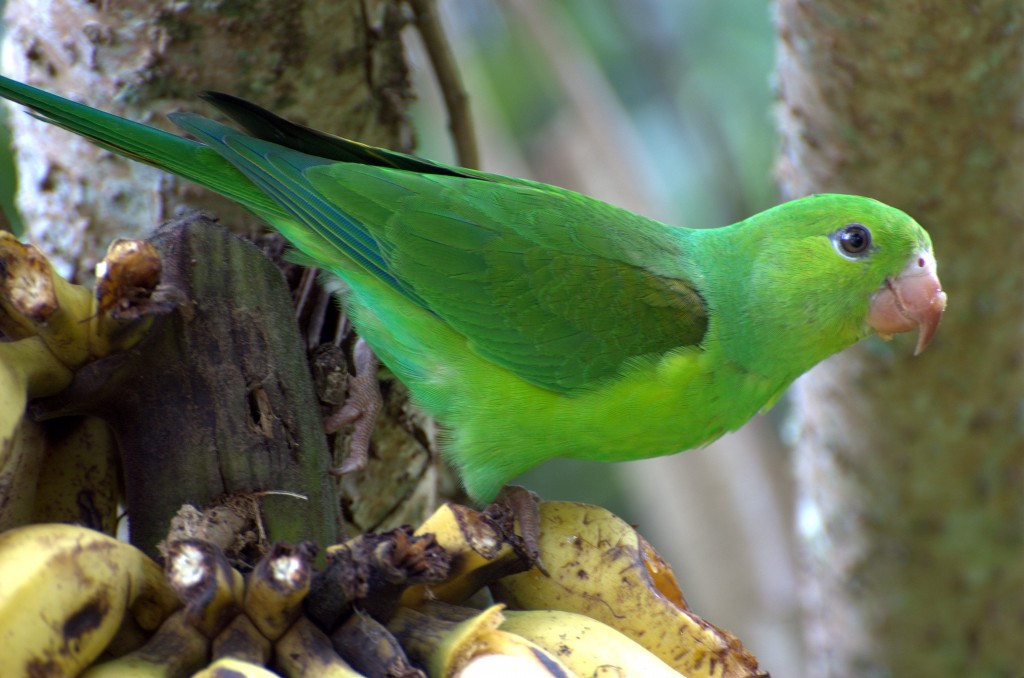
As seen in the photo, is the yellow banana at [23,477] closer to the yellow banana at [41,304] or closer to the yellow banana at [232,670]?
the yellow banana at [41,304]

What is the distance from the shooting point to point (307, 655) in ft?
3.84

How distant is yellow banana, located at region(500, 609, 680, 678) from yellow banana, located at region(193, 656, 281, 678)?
0.36 metres

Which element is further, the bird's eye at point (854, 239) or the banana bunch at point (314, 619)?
the bird's eye at point (854, 239)

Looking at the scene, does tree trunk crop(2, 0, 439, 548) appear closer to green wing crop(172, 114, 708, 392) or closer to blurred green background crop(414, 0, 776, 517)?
green wing crop(172, 114, 708, 392)

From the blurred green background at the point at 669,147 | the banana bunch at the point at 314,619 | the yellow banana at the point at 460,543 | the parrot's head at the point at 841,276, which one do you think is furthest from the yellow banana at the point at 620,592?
the blurred green background at the point at 669,147

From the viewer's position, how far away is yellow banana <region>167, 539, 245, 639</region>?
1100 millimetres

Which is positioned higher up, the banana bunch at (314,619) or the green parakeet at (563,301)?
the green parakeet at (563,301)

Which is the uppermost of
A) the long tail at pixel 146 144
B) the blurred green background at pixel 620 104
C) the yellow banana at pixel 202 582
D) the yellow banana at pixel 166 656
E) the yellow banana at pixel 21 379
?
the blurred green background at pixel 620 104

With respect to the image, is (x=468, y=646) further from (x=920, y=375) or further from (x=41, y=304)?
(x=920, y=375)

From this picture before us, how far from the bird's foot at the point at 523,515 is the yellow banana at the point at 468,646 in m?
0.18

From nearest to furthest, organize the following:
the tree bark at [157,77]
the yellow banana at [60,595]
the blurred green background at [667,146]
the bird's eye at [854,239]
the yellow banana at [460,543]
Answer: the yellow banana at [60,595], the yellow banana at [460,543], the tree bark at [157,77], the bird's eye at [854,239], the blurred green background at [667,146]

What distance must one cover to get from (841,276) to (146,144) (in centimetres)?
145

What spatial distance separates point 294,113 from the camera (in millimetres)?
1963

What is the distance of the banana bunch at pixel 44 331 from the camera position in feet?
3.96
